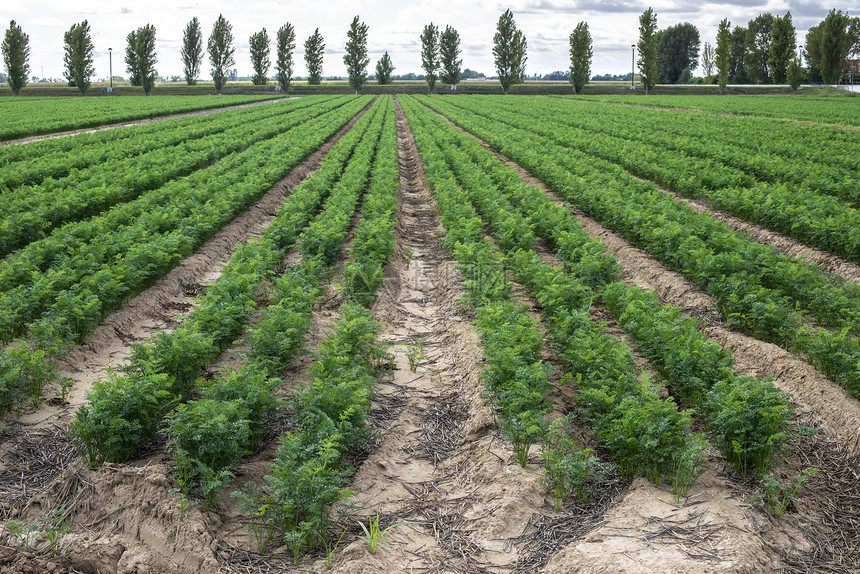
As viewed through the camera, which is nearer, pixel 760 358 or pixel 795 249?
pixel 760 358

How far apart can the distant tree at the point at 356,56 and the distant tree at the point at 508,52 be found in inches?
839

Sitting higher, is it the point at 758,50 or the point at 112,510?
the point at 758,50

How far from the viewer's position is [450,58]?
10650 centimetres

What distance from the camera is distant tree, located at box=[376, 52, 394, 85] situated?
10950cm

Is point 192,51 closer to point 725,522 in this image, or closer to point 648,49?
point 648,49

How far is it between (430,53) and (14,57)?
60.8 metres

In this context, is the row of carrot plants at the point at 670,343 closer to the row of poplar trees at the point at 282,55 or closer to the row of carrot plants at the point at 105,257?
the row of carrot plants at the point at 105,257

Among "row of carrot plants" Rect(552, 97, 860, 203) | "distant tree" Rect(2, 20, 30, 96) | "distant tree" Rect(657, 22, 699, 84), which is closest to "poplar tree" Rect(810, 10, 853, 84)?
"distant tree" Rect(657, 22, 699, 84)

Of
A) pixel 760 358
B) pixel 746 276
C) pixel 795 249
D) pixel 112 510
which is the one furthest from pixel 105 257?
pixel 795 249

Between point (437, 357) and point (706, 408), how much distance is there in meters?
3.59

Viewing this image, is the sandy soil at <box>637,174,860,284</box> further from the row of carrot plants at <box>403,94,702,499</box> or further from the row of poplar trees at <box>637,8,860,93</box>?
the row of poplar trees at <box>637,8,860,93</box>

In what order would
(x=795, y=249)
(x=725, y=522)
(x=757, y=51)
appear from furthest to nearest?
1. (x=757, y=51)
2. (x=795, y=249)
3. (x=725, y=522)

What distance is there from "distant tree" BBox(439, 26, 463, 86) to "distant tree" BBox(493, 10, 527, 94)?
7990 mm

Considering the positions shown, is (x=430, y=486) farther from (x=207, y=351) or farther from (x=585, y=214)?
(x=585, y=214)
